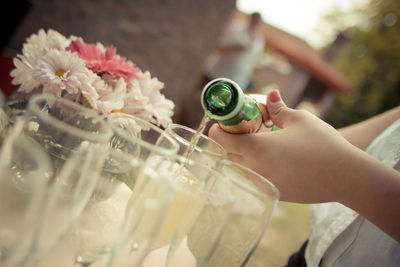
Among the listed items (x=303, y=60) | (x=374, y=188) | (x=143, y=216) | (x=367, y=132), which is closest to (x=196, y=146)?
(x=143, y=216)

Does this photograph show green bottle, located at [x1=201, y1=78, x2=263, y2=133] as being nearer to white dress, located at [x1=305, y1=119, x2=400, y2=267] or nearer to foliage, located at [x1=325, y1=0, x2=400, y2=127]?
white dress, located at [x1=305, y1=119, x2=400, y2=267]

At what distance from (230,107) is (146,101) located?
24cm

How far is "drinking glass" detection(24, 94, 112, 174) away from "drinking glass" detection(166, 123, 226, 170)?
242 millimetres

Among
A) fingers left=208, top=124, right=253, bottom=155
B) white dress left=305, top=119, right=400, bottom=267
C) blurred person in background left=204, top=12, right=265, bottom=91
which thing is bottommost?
white dress left=305, top=119, right=400, bottom=267

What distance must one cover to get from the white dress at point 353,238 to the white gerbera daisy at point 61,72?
93 cm

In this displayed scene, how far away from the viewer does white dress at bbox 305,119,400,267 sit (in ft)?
2.84

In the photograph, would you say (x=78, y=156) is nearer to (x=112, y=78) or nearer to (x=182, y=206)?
(x=182, y=206)

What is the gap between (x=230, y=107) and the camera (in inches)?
28.3

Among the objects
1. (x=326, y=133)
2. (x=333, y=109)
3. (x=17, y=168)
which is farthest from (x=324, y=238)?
(x=333, y=109)

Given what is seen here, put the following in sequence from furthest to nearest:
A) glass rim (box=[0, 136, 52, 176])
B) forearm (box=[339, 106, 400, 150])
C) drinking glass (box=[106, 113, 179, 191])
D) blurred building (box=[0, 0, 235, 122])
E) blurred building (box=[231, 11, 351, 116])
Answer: blurred building (box=[231, 11, 351, 116]) < blurred building (box=[0, 0, 235, 122]) < forearm (box=[339, 106, 400, 150]) < drinking glass (box=[106, 113, 179, 191]) < glass rim (box=[0, 136, 52, 176])

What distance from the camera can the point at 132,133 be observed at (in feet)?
2.07

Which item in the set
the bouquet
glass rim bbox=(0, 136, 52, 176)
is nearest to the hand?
the bouquet

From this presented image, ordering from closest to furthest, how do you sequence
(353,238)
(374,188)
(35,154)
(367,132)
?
(35,154)
(374,188)
(353,238)
(367,132)

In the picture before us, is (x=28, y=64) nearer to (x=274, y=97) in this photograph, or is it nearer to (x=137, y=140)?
(x=137, y=140)
